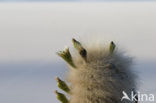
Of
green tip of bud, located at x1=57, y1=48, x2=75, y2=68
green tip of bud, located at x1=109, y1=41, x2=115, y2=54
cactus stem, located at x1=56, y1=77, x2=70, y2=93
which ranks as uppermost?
green tip of bud, located at x1=109, y1=41, x2=115, y2=54

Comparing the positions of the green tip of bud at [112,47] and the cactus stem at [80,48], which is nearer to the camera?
the cactus stem at [80,48]

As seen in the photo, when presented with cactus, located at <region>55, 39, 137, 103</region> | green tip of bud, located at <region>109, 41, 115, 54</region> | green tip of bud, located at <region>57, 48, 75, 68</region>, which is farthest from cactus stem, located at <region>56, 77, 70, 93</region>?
green tip of bud, located at <region>109, 41, 115, 54</region>

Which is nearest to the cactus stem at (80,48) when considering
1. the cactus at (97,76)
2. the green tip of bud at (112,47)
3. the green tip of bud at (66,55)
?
the cactus at (97,76)

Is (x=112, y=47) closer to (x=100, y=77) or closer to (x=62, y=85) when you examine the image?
(x=100, y=77)

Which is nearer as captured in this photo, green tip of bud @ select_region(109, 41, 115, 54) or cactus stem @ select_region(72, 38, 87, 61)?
cactus stem @ select_region(72, 38, 87, 61)

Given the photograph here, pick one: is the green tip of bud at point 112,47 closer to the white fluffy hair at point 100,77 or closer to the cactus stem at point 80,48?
the white fluffy hair at point 100,77

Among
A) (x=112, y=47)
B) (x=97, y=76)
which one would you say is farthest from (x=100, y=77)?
(x=112, y=47)

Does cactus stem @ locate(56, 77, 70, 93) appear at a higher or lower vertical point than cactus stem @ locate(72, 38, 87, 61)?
lower

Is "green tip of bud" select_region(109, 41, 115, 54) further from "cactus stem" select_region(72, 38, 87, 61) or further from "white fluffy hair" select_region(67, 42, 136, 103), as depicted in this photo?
"cactus stem" select_region(72, 38, 87, 61)

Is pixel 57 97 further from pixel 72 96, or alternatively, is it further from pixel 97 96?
pixel 97 96
